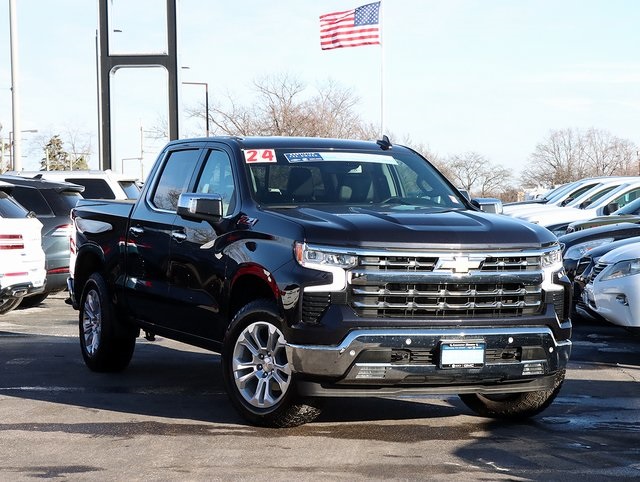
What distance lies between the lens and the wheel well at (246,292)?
7352 millimetres

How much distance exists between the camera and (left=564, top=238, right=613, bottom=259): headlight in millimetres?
13781

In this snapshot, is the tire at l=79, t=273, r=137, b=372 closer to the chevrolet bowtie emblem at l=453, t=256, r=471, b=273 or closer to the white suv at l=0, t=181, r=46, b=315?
the white suv at l=0, t=181, r=46, b=315

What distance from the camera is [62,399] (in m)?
8.39

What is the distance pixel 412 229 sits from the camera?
6.92 metres

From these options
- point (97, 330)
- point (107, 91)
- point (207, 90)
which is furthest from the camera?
point (207, 90)

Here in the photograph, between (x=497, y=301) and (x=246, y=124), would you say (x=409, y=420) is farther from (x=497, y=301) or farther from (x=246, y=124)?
(x=246, y=124)

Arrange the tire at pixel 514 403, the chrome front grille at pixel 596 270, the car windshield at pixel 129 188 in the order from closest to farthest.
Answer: the tire at pixel 514 403, the chrome front grille at pixel 596 270, the car windshield at pixel 129 188

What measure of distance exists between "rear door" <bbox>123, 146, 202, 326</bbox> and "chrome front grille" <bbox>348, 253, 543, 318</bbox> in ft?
7.09

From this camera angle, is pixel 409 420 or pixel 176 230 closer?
pixel 409 420

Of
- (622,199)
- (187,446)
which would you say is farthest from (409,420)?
(622,199)

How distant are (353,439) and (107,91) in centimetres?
2351

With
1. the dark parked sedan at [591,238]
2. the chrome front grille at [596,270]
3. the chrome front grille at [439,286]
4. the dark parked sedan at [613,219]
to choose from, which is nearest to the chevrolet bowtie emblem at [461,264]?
the chrome front grille at [439,286]

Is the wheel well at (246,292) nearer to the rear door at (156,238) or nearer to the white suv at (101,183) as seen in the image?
the rear door at (156,238)

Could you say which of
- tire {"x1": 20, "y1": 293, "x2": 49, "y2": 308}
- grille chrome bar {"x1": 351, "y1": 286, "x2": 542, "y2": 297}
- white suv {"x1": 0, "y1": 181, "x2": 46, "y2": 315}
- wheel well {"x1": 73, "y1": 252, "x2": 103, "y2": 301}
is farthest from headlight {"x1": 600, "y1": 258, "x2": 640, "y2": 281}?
tire {"x1": 20, "y1": 293, "x2": 49, "y2": 308}
